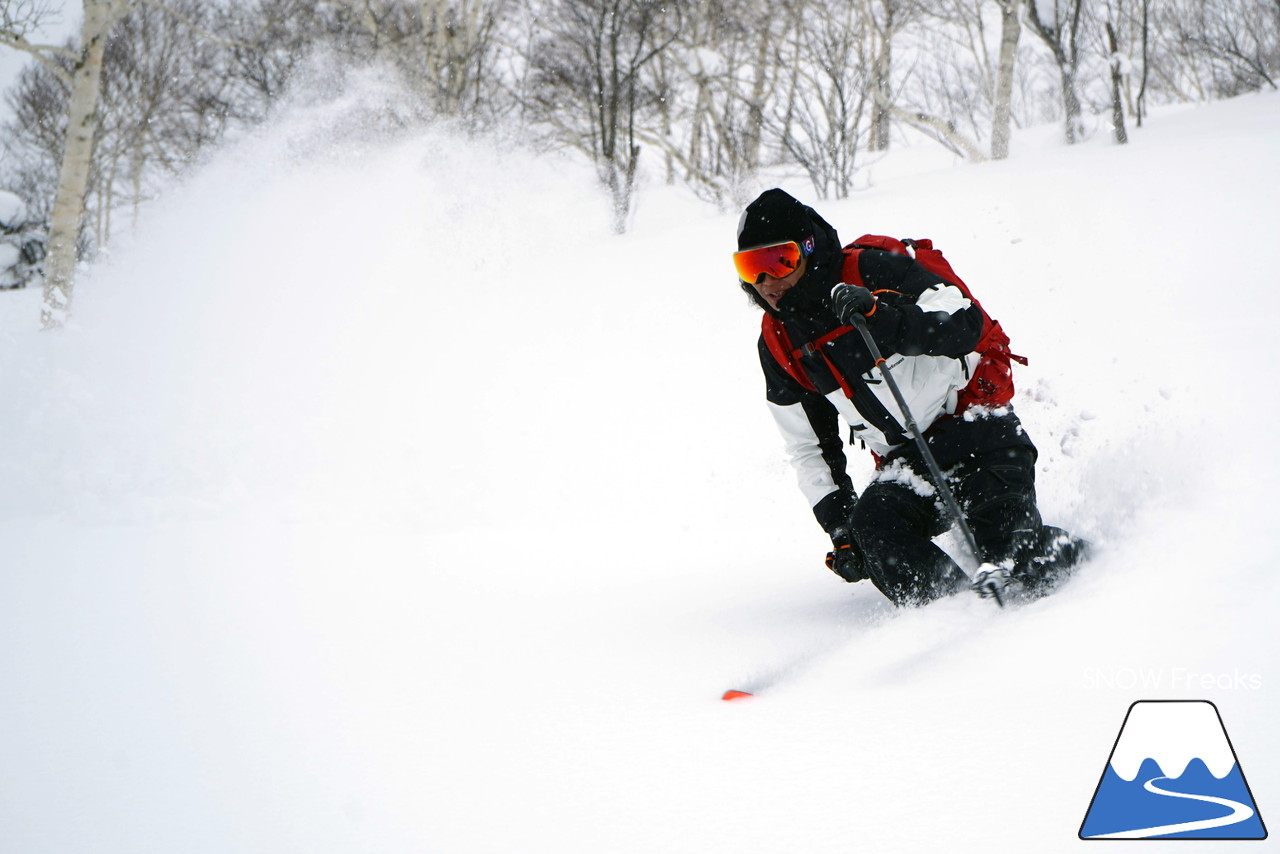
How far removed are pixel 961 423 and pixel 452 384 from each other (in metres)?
4.20

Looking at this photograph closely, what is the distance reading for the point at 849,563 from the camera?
2549 millimetres

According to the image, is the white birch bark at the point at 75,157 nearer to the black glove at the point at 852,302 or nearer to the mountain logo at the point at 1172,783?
the black glove at the point at 852,302

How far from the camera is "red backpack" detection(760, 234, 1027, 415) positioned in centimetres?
244

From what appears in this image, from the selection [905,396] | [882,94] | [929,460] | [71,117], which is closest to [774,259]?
[905,396]

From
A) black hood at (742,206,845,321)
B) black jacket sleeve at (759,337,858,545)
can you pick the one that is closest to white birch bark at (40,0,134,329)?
black jacket sleeve at (759,337,858,545)

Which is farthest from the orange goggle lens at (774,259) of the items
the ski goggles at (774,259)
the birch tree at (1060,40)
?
the birch tree at (1060,40)

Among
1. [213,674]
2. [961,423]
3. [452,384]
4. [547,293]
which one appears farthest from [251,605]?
[547,293]

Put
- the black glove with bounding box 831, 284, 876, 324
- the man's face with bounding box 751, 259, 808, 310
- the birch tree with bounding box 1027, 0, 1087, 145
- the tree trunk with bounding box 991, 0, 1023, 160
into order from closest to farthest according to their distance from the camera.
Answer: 1. the black glove with bounding box 831, 284, 876, 324
2. the man's face with bounding box 751, 259, 808, 310
3. the birch tree with bounding box 1027, 0, 1087, 145
4. the tree trunk with bounding box 991, 0, 1023, 160

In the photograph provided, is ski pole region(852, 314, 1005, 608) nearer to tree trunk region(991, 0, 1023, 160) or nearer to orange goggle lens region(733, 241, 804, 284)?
orange goggle lens region(733, 241, 804, 284)

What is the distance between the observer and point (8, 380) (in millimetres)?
6871

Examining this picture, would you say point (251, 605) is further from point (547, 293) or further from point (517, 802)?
point (547, 293)

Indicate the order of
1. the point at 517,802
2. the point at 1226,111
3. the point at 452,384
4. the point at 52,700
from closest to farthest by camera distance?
the point at 517,802 < the point at 52,700 < the point at 452,384 < the point at 1226,111

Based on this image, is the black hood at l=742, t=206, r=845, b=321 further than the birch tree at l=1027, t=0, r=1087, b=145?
No

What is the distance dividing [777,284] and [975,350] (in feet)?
2.02
